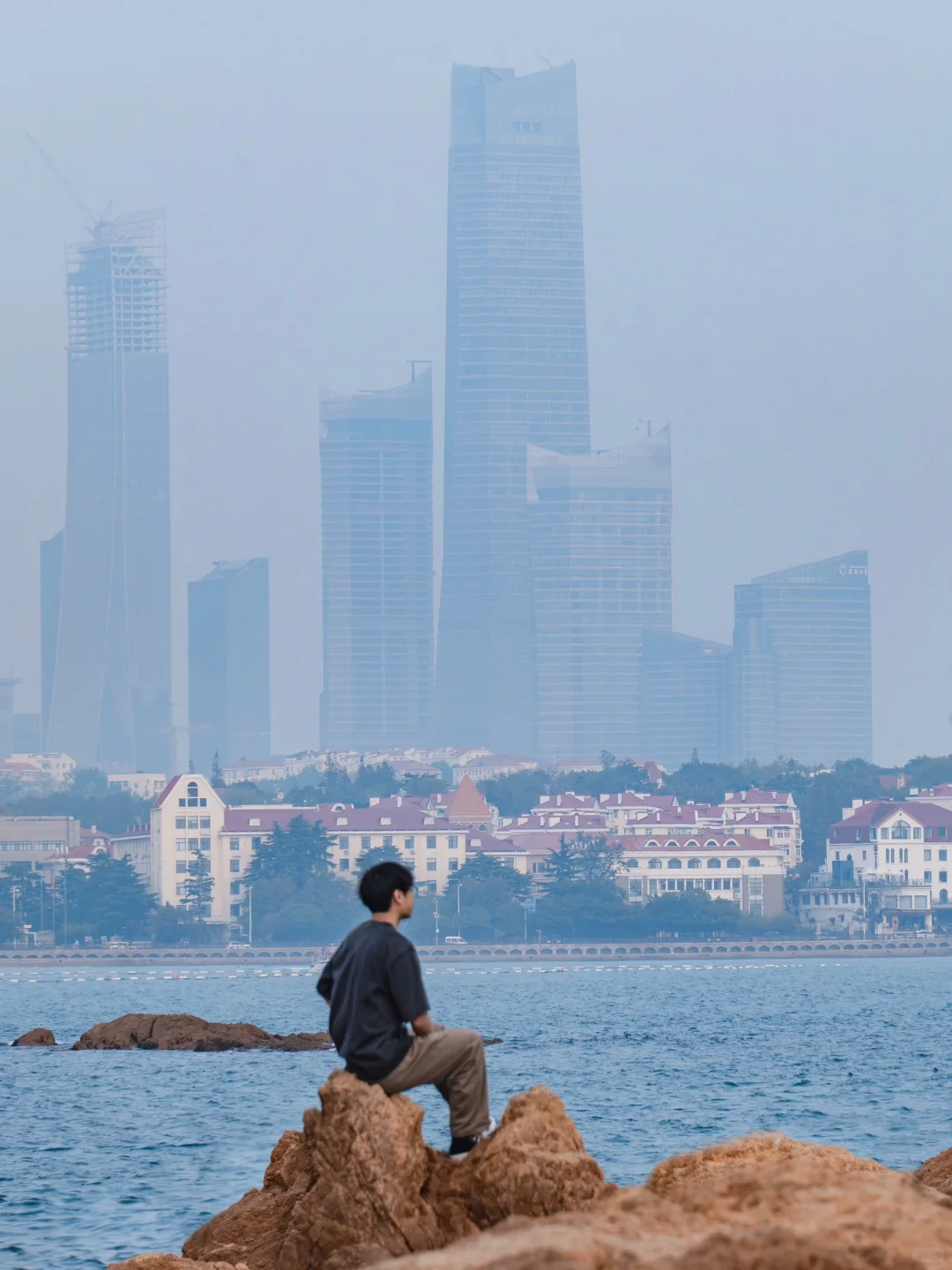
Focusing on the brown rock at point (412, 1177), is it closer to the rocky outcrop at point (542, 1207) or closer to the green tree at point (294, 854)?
the rocky outcrop at point (542, 1207)

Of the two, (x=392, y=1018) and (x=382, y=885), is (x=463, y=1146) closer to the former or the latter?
(x=392, y=1018)

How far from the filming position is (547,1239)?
17.2 ft

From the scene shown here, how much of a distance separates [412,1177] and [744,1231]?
9.26 feet

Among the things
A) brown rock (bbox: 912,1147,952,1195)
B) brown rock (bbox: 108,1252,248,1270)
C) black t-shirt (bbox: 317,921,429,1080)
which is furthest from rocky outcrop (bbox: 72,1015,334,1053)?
black t-shirt (bbox: 317,921,429,1080)

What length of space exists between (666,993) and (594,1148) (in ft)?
179

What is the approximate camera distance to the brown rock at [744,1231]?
16.6 feet

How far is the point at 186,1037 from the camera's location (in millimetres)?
48438

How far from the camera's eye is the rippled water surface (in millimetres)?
21828

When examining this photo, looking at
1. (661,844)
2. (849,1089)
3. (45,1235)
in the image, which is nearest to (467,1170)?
(45,1235)

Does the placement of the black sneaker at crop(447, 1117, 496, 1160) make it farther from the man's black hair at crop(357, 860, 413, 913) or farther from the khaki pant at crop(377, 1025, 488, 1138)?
the man's black hair at crop(357, 860, 413, 913)

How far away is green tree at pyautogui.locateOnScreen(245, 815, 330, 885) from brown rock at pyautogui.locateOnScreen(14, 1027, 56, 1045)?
8669 centimetres

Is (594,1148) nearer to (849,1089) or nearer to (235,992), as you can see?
(849,1089)

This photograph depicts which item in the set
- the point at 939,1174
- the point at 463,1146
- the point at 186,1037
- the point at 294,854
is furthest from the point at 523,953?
the point at 463,1146

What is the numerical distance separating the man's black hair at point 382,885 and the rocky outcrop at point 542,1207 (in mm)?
618
